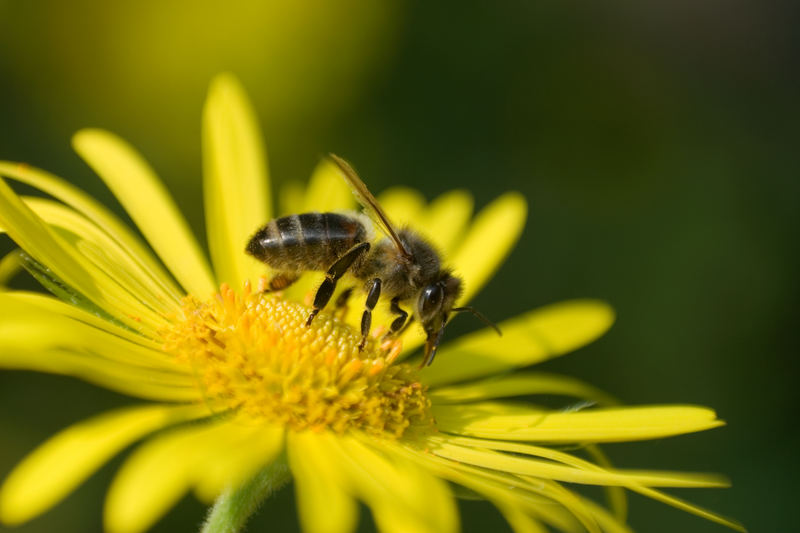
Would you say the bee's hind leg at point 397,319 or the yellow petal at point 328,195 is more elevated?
the yellow petal at point 328,195

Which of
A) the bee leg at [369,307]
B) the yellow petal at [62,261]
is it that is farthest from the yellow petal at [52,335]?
the bee leg at [369,307]

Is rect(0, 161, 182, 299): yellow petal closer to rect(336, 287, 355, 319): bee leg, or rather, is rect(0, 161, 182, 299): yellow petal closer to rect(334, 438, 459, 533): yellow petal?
rect(336, 287, 355, 319): bee leg

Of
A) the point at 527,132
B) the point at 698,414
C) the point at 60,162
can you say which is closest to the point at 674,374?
the point at 527,132

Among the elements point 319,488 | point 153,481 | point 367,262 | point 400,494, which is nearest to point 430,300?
point 367,262

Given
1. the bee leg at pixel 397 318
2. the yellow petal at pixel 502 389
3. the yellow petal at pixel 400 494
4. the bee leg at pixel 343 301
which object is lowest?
the yellow petal at pixel 400 494

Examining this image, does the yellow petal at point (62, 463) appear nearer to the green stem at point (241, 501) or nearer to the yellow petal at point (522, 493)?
the green stem at point (241, 501)

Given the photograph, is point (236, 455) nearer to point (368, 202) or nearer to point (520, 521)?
point (520, 521)
